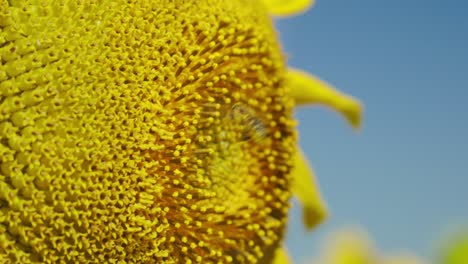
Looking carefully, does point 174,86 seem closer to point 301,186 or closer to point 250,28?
point 250,28

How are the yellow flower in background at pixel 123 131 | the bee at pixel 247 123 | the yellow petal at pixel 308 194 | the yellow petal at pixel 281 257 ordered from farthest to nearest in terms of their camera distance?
the yellow petal at pixel 308 194 → the yellow petal at pixel 281 257 → the bee at pixel 247 123 → the yellow flower in background at pixel 123 131

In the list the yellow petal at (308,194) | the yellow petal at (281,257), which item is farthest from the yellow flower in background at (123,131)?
the yellow petal at (308,194)

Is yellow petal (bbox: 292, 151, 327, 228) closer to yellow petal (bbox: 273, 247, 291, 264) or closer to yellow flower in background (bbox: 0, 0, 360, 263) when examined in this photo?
yellow petal (bbox: 273, 247, 291, 264)

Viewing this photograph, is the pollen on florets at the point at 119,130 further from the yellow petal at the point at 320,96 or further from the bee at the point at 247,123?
the yellow petal at the point at 320,96

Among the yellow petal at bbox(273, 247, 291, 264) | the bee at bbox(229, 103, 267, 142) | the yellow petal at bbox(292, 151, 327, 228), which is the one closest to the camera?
the bee at bbox(229, 103, 267, 142)

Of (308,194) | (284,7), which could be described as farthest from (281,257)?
(284,7)

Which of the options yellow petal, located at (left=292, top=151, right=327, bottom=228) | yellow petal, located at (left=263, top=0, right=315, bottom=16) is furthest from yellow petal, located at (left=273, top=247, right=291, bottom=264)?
yellow petal, located at (left=263, top=0, right=315, bottom=16)

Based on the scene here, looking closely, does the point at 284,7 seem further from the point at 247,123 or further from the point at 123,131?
the point at 123,131
